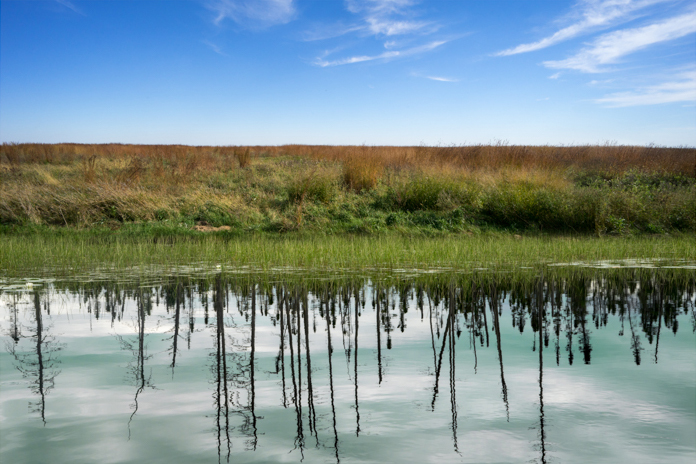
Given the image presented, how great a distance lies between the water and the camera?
2.92m

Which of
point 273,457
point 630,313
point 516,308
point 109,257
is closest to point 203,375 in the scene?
point 273,457

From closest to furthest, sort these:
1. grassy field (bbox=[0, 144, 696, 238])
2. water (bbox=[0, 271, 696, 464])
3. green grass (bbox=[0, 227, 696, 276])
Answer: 1. water (bbox=[0, 271, 696, 464])
2. green grass (bbox=[0, 227, 696, 276])
3. grassy field (bbox=[0, 144, 696, 238])

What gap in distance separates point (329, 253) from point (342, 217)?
660 cm

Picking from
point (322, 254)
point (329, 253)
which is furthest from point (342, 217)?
point (322, 254)

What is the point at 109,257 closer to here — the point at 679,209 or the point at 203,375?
the point at 203,375

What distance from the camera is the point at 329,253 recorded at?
11.6m

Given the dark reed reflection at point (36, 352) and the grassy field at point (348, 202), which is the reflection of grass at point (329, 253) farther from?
the dark reed reflection at point (36, 352)

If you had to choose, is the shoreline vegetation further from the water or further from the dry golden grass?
the water

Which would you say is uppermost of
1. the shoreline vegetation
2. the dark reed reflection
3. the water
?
the shoreline vegetation

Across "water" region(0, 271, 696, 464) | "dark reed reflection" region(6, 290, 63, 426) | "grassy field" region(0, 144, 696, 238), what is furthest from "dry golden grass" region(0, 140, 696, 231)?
"water" region(0, 271, 696, 464)

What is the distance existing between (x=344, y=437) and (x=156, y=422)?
1.08 meters

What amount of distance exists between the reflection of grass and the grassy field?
85.9 inches

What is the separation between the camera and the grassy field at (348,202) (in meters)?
17.1

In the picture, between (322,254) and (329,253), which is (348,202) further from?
(322,254)
